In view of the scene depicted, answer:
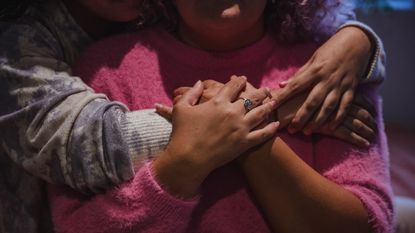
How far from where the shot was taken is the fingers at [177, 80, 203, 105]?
2.91 ft

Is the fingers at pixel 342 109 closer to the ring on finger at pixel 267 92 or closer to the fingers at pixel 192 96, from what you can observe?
the ring on finger at pixel 267 92

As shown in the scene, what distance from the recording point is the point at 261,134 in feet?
2.82

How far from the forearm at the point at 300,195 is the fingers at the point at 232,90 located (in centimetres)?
11

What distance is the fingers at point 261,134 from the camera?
854 millimetres

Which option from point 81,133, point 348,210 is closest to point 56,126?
point 81,133

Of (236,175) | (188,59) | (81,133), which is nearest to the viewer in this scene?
(81,133)

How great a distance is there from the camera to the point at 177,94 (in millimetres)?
973

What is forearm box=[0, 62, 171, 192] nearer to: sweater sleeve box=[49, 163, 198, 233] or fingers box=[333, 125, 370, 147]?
sweater sleeve box=[49, 163, 198, 233]

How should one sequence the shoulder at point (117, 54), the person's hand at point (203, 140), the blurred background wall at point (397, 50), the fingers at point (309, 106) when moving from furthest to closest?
the blurred background wall at point (397, 50) < the shoulder at point (117, 54) < the fingers at point (309, 106) < the person's hand at point (203, 140)

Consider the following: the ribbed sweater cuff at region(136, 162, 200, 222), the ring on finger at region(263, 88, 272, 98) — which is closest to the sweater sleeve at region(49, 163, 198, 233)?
the ribbed sweater cuff at region(136, 162, 200, 222)

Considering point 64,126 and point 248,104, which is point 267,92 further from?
point 64,126

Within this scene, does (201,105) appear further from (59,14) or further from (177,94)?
(59,14)

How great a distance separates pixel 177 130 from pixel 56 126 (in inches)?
8.5

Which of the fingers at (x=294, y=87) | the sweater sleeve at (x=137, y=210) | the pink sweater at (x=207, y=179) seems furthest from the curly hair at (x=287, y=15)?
the sweater sleeve at (x=137, y=210)
